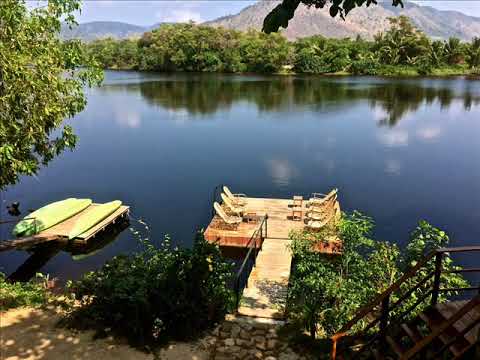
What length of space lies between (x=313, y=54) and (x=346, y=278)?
86.8 meters

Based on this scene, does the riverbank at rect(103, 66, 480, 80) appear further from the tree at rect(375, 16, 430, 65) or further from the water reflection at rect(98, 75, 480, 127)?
the water reflection at rect(98, 75, 480, 127)

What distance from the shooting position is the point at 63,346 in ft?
22.8

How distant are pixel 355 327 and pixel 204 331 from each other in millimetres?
2684

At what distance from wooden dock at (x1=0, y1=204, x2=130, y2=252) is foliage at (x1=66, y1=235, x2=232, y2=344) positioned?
781cm

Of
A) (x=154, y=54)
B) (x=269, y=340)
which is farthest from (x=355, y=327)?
(x=154, y=54)

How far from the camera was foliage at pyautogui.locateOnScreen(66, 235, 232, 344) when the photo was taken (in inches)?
287

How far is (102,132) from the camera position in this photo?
37.8m

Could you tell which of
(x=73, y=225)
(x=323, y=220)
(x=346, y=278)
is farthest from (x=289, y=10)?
(x=73, y=225)

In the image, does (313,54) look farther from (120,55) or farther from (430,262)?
(430,262)

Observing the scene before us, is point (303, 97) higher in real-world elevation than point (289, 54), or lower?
lower

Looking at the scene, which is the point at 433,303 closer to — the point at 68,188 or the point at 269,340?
the point at 269,340

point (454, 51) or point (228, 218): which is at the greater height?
point (454, 51)

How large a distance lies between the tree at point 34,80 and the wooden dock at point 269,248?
513 centimetres

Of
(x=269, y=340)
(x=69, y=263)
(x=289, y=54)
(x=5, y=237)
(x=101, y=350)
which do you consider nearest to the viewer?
(x=101, y=350)
